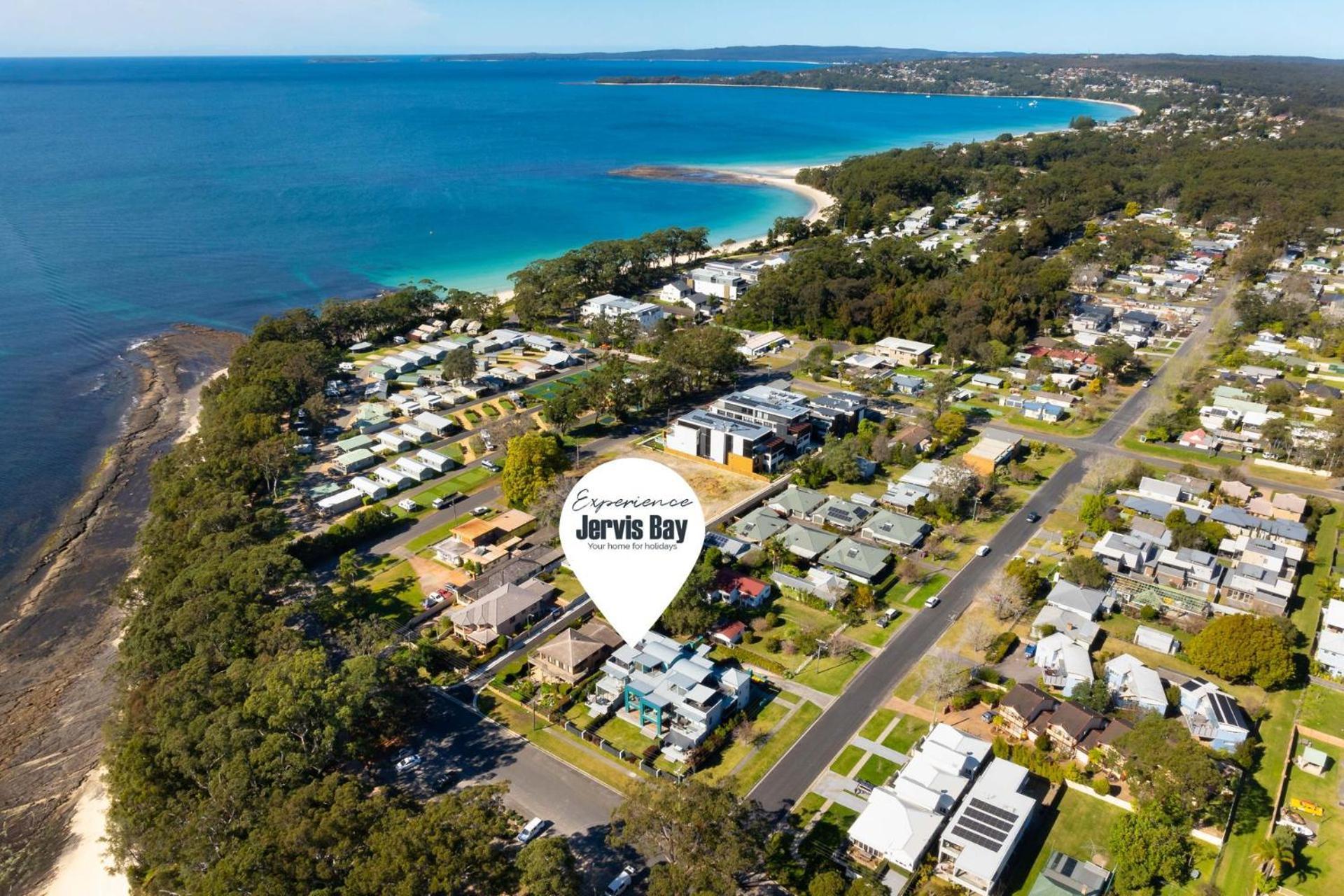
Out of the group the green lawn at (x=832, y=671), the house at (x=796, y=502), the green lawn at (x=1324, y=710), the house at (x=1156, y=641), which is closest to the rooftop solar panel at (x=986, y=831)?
the green lawn at (x=832, y=671)

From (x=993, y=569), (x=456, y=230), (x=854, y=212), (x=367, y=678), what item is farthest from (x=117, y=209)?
(x=993, y=569)

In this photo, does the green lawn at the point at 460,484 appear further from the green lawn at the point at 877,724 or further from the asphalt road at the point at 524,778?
the green lawn at the point at 877,724

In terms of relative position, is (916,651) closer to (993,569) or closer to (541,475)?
(993,569)

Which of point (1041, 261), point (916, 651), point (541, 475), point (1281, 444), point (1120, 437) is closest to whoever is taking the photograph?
point (916, 651)

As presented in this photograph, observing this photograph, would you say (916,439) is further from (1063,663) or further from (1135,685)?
(1135,685)

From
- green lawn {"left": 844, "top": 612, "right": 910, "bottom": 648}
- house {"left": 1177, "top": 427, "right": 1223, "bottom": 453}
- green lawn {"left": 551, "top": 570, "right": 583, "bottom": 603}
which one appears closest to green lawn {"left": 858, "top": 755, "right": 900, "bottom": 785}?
green lawn {"left": 844, "top": 612, "right": 910, "bottom": 648}
